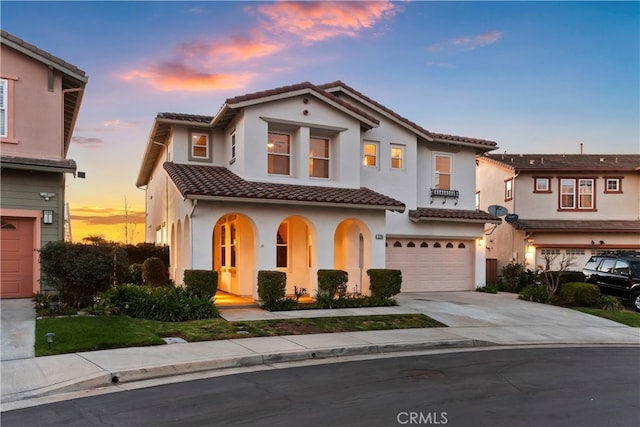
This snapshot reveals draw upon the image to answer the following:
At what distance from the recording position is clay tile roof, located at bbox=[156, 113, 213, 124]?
18.7 m

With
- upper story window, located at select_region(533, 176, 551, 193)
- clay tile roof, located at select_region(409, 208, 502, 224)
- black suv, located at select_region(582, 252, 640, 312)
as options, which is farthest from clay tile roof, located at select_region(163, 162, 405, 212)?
upper story window, located at select_region(533, 176, 551, 193)

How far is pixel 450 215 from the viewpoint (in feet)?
71.3

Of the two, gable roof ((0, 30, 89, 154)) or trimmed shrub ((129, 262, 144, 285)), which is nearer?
gable roof ((0, 30, 89, 154))

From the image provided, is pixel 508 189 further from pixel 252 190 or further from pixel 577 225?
pixel 252 190

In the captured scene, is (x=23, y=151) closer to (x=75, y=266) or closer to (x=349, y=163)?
(x=75, y=266)

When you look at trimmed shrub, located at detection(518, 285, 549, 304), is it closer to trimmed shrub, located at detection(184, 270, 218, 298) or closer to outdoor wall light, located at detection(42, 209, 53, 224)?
trimmed shrub, located at detection(184, 270, 218, 298)

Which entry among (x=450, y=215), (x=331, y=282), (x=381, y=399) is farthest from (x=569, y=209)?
(x=381, y=399)

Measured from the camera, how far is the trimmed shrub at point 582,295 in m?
18.4

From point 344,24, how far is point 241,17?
3477mm

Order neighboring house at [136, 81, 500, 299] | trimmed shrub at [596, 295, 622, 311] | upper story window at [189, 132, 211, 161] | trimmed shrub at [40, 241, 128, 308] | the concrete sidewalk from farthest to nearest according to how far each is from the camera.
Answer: upper story window at [189, 132, 211, 161]
trimmed shrub at [596, 295, 622, 311]
neighboring house at [136, 81, 500, 299]
trimmed shrub at [40, 241, 128, 308]
the concrete sidewalk

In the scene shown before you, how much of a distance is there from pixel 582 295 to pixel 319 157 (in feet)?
34.7

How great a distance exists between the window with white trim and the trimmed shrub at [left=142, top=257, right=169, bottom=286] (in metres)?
12.0

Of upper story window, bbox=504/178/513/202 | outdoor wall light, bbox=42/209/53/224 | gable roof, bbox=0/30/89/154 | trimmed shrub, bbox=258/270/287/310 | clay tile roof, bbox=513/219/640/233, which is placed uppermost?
gable roof, bbox=0/30/89/154

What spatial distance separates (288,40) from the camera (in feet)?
59.7
